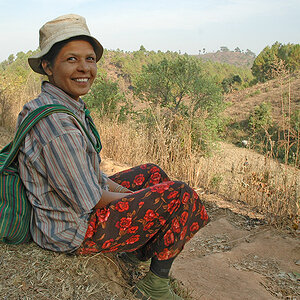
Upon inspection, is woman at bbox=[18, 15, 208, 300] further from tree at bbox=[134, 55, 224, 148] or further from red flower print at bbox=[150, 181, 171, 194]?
tree at bbox=[134, 55, 224, 148]

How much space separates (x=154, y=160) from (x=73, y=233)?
3.80m

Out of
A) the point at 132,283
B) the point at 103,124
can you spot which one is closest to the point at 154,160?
the point at 103,124

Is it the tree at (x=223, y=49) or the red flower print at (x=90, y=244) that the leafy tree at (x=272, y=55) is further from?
the tree at (x=223, y=49)

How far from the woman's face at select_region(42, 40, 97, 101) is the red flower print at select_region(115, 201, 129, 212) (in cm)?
63

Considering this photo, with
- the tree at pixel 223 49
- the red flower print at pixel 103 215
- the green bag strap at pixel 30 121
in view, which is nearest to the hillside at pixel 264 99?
the red flower print at pixel 103 215

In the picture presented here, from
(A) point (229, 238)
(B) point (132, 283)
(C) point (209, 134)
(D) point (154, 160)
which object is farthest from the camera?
(C) point (209, 134)

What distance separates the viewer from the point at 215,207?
4066 millimetres

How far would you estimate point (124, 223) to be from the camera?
1624 millimetres

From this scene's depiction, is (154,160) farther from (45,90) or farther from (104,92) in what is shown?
(45,90)

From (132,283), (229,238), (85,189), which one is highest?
(85,189)

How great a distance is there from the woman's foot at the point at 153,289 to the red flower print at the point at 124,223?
0.33 metres

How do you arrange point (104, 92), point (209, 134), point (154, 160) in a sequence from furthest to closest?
1. point (104, 92)
2. point (209, 134)
3. point (154, 160)

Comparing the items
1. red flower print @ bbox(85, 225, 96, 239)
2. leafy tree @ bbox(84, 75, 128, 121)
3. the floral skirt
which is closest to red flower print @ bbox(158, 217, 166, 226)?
the floral skirt

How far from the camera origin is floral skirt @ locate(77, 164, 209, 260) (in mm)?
1612
